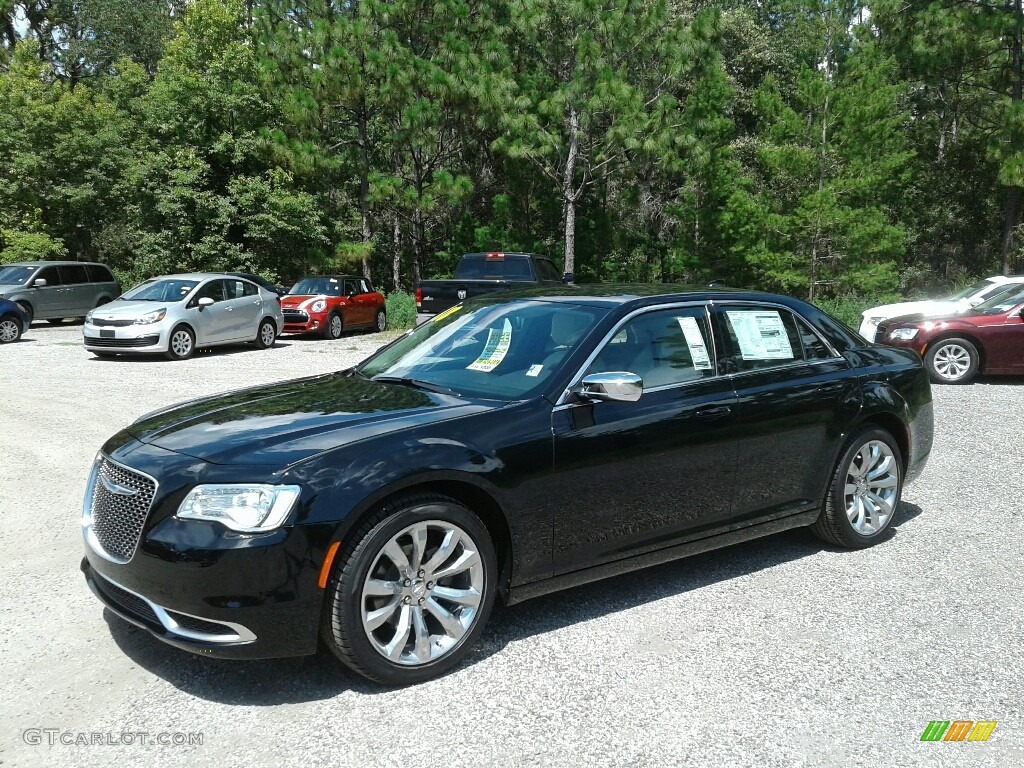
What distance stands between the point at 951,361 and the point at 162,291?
14027mm

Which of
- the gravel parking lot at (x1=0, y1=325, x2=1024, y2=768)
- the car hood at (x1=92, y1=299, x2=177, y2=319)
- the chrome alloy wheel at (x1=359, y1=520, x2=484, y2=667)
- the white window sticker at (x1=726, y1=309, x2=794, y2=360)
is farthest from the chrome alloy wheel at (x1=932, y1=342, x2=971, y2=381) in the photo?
the car hood at (x1=92, y1=299, x2=177, y2=319)

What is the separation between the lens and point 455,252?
31641 mm

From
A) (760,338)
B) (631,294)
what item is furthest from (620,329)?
(760,338)

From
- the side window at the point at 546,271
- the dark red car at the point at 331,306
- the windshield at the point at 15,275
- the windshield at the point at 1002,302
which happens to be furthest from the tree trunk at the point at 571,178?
the windshield at the point at 15,275

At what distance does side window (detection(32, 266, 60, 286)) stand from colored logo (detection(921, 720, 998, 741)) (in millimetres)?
23823

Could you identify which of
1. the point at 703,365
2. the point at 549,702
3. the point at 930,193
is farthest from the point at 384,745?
the point at 930,193

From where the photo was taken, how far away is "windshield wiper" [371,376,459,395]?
4.32 metres

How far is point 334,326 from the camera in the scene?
69.8 feet

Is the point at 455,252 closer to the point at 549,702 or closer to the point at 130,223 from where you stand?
the point at 130,223

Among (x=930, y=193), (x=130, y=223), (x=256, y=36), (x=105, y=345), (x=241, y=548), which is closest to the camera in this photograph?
(x=241, y=548)

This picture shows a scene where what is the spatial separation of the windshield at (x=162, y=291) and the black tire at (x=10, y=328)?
3.80 metres

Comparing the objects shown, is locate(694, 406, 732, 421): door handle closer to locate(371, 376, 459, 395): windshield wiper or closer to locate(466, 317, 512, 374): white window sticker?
locate(466, 317, 512, 374): white window sticker

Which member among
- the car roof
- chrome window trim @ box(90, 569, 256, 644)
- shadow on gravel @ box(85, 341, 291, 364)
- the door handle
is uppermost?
the car roof

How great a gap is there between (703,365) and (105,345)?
46.5 ft
